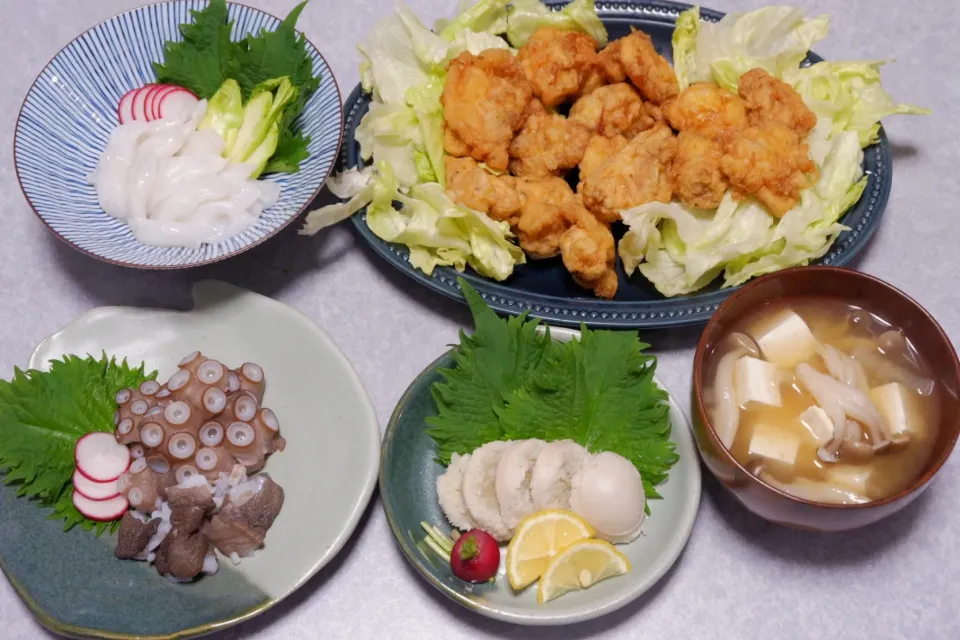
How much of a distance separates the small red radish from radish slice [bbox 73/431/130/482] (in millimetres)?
918

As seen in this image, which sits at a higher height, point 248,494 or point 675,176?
point 675,176

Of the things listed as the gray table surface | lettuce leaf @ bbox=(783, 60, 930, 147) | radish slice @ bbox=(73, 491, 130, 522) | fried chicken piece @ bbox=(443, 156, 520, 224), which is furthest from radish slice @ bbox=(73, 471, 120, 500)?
lettuce leaf @ bbox=(783, 60, 930, 147)

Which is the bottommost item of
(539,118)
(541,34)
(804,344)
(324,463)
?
(324,463)

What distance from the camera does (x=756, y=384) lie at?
6.98 feet

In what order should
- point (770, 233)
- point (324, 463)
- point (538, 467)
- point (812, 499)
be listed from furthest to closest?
point (770, 233)
point (324, 463)
point (538, 467)
point (812, 499)

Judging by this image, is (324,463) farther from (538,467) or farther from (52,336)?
(52,336)

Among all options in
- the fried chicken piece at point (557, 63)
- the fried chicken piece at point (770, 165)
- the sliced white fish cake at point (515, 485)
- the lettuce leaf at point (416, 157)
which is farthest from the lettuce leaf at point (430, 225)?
the fried chicken piece at point (770, 165)

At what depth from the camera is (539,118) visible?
104 inches

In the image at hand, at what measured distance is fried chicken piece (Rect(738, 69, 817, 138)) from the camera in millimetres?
2547

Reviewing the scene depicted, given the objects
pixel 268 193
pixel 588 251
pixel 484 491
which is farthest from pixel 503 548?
pixel 268 193

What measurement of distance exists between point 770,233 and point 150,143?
5.95ft

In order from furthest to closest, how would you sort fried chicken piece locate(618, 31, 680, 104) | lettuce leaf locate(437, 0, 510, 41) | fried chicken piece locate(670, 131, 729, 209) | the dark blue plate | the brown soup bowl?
lettuce leaf locate(437, 0, 510, 41)
fried chicken piece locate(618, 31, 680, 104)
fried chicken piece locate(670, 131, 729, 209)
the dark blue plate
the brown soup bowl

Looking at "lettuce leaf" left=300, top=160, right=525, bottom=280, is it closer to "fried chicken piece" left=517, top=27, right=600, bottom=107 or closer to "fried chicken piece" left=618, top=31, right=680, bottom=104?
"fried chicken piece" left=517, top=27, right=600, bottom=107

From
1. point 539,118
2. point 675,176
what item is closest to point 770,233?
point 675,176
